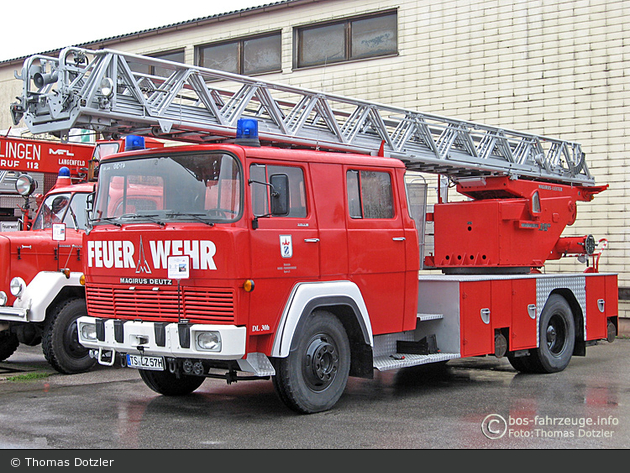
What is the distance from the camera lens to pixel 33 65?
6926 mm

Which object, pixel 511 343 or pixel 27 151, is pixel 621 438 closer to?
pixel 511 343

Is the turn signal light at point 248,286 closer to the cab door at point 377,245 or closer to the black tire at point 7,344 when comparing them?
the cab door at point 377,245

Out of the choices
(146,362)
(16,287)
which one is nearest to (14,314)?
(16,287)

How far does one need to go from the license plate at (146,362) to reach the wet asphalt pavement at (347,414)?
483 mm

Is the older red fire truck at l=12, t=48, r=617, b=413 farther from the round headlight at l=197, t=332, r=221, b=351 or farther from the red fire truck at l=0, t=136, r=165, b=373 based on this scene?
the red fire truck at l=0, t=136, r=165, b=373

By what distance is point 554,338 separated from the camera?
1034 cm

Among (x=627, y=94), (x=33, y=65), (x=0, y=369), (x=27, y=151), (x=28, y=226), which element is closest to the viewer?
(x=33, y=65)

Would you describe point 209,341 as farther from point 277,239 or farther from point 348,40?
point 348,40

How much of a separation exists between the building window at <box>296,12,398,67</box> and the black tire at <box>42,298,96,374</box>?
9621 mm

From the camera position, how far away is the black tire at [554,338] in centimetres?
991

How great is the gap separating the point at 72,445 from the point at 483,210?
6453 millimetres

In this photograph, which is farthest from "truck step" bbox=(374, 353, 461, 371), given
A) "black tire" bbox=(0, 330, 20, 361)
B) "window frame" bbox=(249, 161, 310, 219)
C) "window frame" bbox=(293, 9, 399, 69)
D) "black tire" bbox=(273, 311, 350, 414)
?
"window frame" bbox=(293, 9, 399, 69)

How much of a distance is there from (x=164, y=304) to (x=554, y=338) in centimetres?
571
